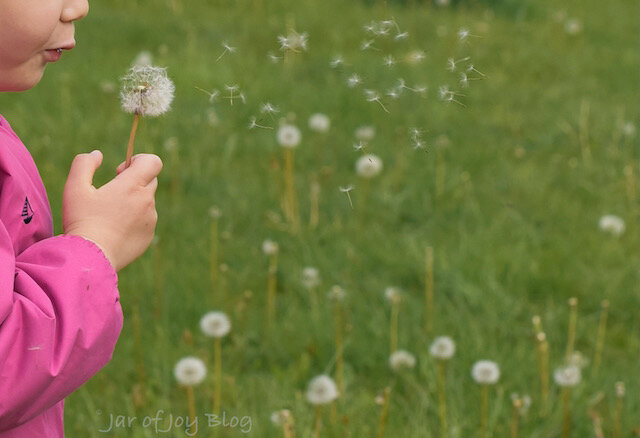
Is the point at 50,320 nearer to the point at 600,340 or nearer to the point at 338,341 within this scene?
the point at 338,341

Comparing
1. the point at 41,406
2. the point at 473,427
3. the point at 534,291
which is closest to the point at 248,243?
the point at 534,291

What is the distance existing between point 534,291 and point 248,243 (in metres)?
0.98

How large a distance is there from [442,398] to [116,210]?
4.59 feet

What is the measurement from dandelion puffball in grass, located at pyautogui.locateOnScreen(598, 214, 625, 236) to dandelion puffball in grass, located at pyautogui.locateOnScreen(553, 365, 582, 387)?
1.25 metres

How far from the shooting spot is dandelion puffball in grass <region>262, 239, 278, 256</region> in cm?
298

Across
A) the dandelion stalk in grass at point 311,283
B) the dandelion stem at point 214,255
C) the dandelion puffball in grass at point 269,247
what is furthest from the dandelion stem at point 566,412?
the dandelion stem at point 214,255

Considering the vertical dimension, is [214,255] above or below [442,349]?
below

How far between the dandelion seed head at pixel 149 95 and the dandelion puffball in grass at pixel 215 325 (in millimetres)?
1307

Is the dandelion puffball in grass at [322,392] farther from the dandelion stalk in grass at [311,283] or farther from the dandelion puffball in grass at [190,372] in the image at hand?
the dandelion stalk in grass at [311,283]

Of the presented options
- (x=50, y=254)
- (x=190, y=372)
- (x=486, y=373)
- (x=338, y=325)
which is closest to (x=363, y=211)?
(x=338, y=325)

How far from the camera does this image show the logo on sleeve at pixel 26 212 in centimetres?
133

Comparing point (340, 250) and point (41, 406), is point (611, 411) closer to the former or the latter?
point (340, 250)

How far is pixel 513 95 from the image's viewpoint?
5105 mm

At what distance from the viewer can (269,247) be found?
3027mm
